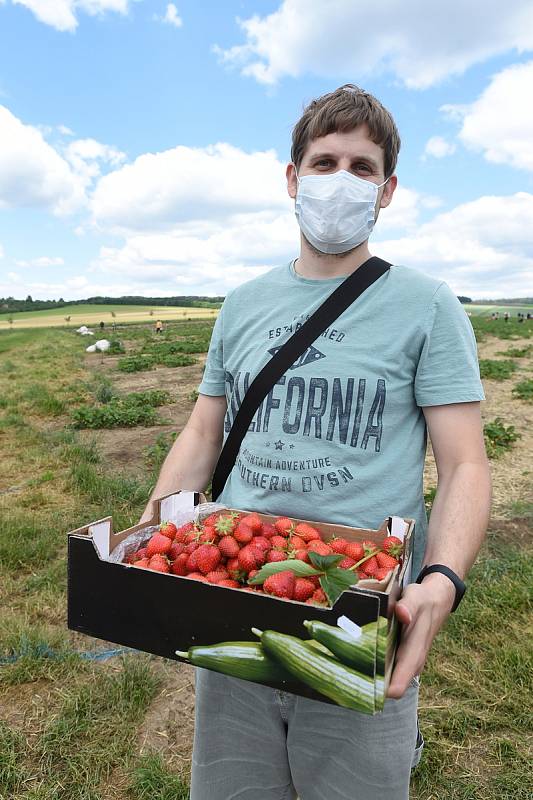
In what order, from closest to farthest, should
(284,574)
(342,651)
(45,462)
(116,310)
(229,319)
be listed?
(342,651) < (284,574) < (229,319) < (45,462) < (116,310)

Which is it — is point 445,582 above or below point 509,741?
above

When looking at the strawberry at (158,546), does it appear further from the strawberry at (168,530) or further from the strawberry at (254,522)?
the strawberry at (254,522)

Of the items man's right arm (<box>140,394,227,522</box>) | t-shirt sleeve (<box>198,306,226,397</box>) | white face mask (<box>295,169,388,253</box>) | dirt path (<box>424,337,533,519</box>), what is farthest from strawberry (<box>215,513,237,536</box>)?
dirt path (<box>424,337,533,519</box>)

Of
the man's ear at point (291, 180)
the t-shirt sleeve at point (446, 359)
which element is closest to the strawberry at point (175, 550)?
the t-shirt sleeve at point (446, 359)

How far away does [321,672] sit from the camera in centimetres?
121

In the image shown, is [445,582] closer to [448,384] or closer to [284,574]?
[284,574]

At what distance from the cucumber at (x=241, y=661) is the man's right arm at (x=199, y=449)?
746mm

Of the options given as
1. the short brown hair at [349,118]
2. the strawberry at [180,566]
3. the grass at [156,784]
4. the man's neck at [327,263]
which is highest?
the short brown hair at [349,118]

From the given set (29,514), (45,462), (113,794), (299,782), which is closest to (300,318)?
(299,782)

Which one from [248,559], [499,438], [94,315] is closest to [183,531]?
[248,559]

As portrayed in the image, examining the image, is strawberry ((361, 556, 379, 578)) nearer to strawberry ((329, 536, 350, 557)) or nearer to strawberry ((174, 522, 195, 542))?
strawberry ((329, 536, 350, 557))

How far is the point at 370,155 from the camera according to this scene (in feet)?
6.04

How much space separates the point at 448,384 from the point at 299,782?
123 cm

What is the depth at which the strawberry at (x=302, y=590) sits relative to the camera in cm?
134
